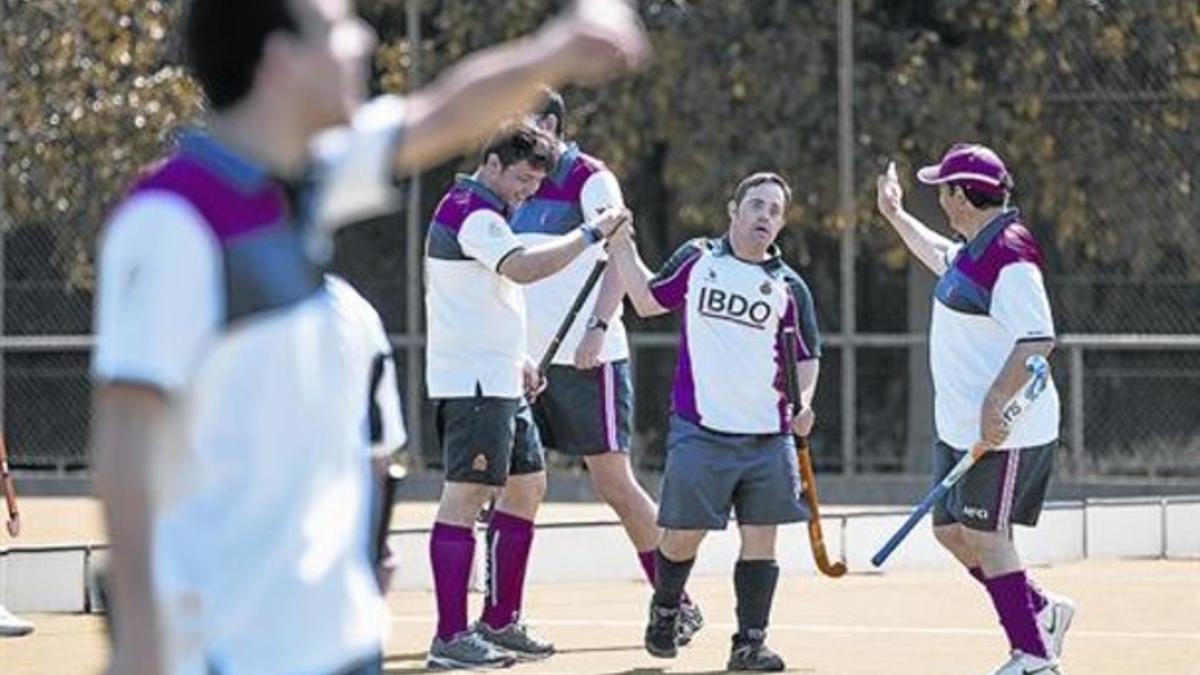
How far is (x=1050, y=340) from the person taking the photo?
32.3 ft

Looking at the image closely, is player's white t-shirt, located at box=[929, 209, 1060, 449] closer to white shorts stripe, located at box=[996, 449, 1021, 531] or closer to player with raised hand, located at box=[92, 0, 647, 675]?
white shorts stripe, located at box=[996, 449, 1021, 531]

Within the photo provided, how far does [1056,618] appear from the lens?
1036 cm

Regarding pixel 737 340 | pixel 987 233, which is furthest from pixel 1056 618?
pixel 737 340

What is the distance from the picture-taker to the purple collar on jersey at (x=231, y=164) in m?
4.45

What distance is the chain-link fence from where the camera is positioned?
2044 cm

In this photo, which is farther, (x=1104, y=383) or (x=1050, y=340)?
(x=1104, y=383)

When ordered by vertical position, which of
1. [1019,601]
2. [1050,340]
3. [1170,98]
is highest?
[1170,98]

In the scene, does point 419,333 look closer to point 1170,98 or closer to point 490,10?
point 490,10

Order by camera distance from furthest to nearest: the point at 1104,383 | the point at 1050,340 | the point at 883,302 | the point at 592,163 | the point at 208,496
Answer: the point at 883,302
the point at 1104,383
the point at 592,163
the point at 1050,340
the point at 208,496

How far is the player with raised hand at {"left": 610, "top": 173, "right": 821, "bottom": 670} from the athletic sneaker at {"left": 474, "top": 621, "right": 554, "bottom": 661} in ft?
1.61

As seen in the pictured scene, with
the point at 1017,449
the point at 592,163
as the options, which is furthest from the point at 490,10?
the point at 1017,449

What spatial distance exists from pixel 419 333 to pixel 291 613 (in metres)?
16.6

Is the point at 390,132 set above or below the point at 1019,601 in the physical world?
above

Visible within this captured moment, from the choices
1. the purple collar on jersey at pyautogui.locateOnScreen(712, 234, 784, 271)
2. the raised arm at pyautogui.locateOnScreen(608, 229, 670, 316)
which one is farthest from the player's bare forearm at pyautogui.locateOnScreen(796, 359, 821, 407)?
the raised arm at pyautogui.locateOnScreen(608, 229, 670, 316)
